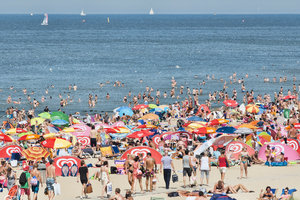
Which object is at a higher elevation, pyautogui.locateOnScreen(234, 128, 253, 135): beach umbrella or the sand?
pyautogui.locateOnScreen(234, 128, 253, 135): beach umbrella

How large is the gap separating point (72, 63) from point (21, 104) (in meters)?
30.7

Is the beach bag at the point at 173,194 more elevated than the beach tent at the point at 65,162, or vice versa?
the beach tent at the point at 65,162

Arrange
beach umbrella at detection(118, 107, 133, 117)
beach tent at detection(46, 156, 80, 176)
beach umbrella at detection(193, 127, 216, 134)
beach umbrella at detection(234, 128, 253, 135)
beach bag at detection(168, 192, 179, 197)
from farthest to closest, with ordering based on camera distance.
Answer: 1. beach umbrella at detection(118, 107, 133, 117)
2. beach umbrella at detection(193, 127, 216, 134)
3. beach umbrella at detection(234, 128, 253, 135)
4. beach tent at detection(46, 156, 80, 176)
5. beach bag at detection(168, 192, 179, 197)

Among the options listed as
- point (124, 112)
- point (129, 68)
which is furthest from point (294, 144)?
point (129, 68)

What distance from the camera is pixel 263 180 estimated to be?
16984 millimetres

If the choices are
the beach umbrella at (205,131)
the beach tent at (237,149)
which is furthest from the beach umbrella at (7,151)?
the beach tent at (237,149)

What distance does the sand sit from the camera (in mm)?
Result: 15366

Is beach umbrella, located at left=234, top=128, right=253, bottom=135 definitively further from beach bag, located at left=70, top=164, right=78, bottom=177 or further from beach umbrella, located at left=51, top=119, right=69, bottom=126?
beach umbrella, located at left=51, top=119, right=69, bottom=126

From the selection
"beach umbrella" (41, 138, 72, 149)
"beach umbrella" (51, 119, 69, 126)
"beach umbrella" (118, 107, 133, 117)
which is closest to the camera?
"beach umbrella" (41, 138, 72, 149)

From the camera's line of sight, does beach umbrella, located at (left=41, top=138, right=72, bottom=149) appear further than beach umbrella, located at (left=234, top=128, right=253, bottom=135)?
No

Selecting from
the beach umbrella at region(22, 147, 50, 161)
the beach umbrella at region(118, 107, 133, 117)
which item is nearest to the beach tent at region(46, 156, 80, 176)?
the beach umbrella at region(22, 147, 50, 161)

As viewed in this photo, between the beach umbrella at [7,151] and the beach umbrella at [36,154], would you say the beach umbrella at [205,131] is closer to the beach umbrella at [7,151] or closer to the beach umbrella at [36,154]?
the beach umbrella at [36,154]

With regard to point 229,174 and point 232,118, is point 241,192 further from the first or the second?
point 232,118

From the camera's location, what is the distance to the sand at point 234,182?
50.4ft
